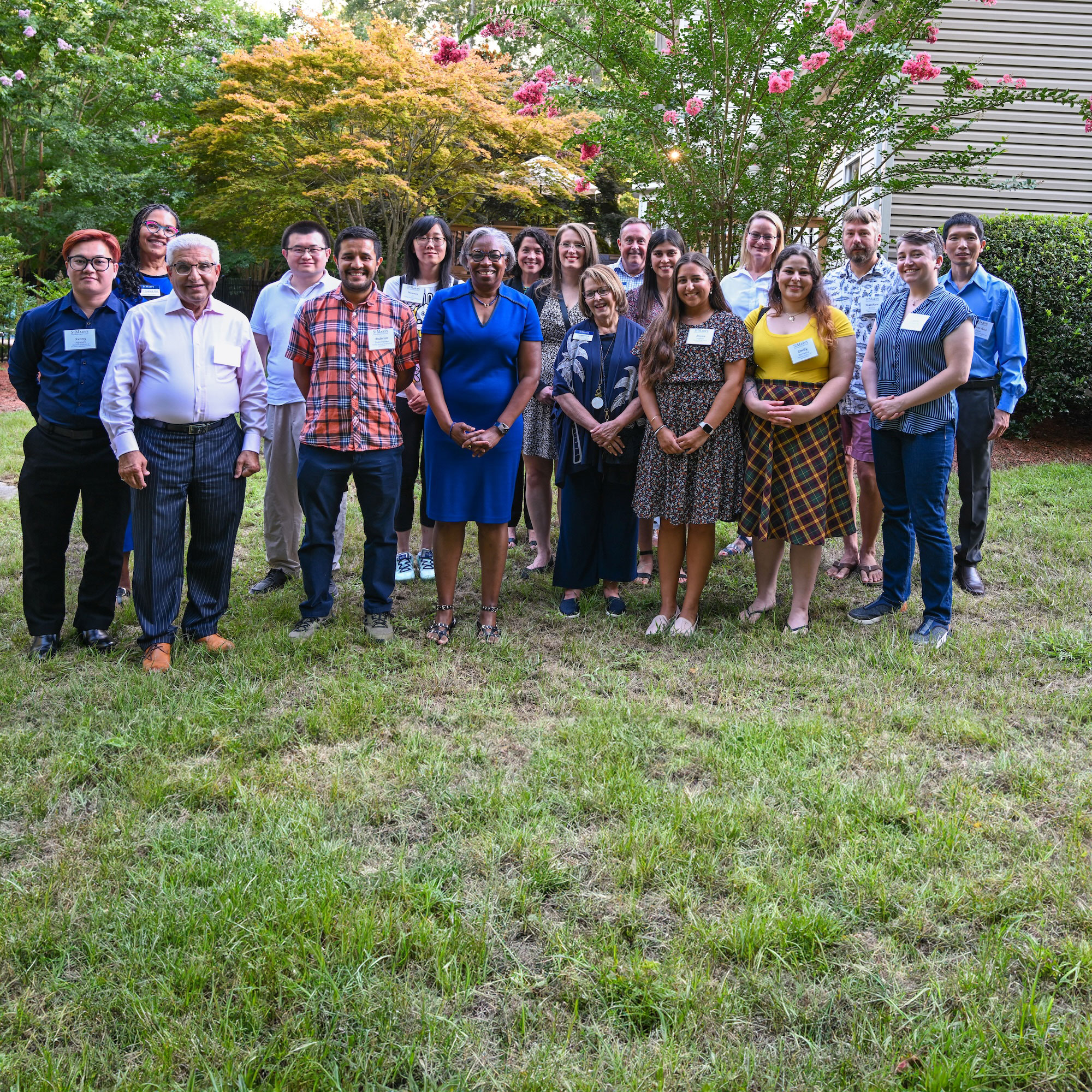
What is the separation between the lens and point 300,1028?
204cm

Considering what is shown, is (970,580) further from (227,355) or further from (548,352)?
(227,355)

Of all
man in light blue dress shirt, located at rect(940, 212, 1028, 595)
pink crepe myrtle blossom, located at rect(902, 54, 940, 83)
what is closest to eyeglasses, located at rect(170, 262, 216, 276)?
man in light blue dress shirt, located at rect(940, 212, 1028, 595)

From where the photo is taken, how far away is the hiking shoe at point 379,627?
4578 mm

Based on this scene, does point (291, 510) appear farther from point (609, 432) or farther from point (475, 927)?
point (475, 927)

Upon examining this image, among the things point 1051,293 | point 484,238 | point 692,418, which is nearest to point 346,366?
point 484,238

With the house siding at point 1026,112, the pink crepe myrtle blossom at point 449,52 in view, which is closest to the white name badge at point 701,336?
the pink crepe myrtle blossom at point 449,52

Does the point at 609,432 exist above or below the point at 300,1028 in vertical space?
above

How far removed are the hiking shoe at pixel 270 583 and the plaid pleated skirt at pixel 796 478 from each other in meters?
2.77

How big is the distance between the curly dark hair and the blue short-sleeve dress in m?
1.60

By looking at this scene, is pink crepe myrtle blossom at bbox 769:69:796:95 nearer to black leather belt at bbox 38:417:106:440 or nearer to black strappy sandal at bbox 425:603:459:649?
black strappy sandal at bbox 425:603:459:649

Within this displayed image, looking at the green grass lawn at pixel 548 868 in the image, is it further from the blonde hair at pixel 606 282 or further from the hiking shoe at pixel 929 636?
the blonde hair at pixel 606 282

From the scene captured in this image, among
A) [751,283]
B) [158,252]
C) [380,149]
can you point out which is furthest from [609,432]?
[380,149]

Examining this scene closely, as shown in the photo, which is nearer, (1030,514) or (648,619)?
(648,619)

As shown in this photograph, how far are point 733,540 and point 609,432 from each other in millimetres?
2156
